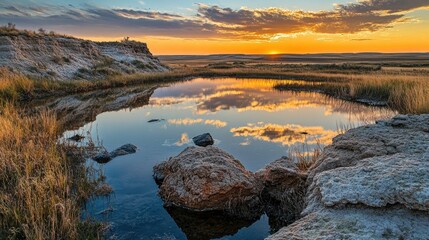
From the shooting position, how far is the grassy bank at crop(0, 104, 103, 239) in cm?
560

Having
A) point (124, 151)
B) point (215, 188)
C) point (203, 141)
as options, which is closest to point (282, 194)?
point (215, 188)

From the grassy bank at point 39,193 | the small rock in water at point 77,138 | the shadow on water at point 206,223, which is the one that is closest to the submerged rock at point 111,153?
the grassy bank at point 39,193

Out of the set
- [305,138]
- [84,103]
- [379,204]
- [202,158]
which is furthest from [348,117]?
[84,103]

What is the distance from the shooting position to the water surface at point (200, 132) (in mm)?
7020

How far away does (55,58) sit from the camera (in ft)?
116

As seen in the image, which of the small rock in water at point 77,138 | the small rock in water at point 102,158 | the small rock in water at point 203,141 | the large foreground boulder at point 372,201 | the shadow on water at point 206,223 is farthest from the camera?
the small rock in water at point 77,138

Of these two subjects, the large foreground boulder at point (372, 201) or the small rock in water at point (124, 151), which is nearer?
the large foreground boulder at point (372, 201)

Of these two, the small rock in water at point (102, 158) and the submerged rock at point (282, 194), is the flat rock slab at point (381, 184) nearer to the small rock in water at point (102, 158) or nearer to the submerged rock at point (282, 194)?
the submerged rock at point (282, 194)

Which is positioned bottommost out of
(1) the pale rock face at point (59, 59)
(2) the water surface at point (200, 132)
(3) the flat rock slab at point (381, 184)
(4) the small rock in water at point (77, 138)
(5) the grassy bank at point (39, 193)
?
(2) the water surface at point (200, 132)

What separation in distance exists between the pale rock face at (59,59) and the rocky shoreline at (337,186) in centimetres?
2654

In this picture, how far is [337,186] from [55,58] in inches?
1430

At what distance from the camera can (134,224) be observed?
699 cm

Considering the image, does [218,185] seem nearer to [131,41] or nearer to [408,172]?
[408,172]

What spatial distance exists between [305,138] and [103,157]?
26.6 ft
